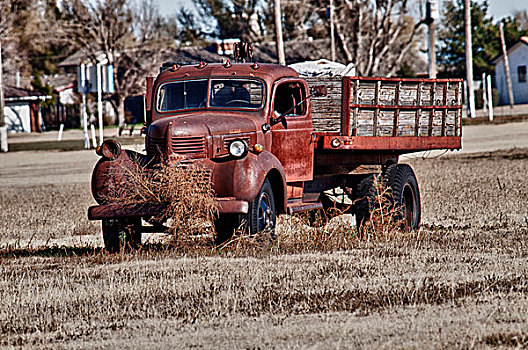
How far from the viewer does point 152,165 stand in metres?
11.0

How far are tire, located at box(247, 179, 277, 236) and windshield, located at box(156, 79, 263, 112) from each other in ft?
4.47

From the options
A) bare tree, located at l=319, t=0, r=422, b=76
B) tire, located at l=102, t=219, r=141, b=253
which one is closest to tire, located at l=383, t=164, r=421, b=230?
tire, located at l=102, t=219, r=141, b=253

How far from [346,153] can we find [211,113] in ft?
7.12

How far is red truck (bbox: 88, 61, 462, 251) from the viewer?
10594 millimetres

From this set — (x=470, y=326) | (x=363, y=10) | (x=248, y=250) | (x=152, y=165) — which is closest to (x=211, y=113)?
(x=152, y=165)

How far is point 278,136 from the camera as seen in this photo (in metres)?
12.0

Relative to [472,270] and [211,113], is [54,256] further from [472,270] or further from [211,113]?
[472,270]

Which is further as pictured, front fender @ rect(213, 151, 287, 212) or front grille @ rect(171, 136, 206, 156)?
front grille @ rect(171, 136, 206, 156)

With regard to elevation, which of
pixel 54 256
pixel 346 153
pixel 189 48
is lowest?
pixel 54 256

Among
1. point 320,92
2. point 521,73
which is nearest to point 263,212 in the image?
point 320,92

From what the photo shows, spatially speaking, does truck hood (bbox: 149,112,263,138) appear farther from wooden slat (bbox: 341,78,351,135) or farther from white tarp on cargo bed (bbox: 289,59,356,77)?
white tarp on cargo bed (bbox: 289,59,356,77)

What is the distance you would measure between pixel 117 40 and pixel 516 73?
35852 mm

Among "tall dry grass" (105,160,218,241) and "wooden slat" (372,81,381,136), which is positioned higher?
"wooden slat" (372,81,381,136)

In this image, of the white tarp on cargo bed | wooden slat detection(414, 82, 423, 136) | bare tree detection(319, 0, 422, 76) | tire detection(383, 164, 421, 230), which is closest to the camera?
tire detection(383, 164, 421, 230)
